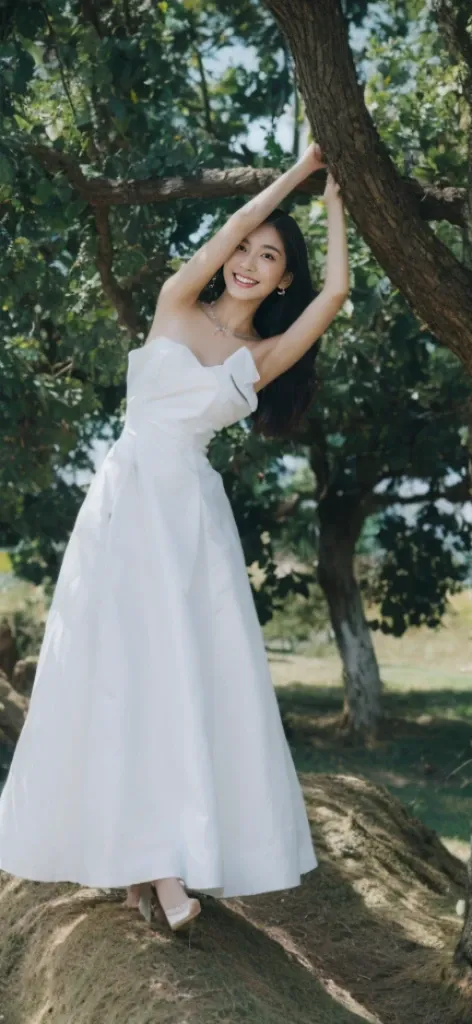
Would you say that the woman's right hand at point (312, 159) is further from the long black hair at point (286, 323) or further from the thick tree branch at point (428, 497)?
the thick tree branch at point (428, 497)

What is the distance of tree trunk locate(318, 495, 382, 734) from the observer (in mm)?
11500

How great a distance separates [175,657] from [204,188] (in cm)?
191

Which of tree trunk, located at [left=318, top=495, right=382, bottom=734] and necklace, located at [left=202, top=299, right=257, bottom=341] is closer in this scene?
necklace, located at [left=202, top=299, right=257, bottom=341]

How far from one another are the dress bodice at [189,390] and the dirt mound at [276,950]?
4.53 ft

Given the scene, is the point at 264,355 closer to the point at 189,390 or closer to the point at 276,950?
the point at 189,390

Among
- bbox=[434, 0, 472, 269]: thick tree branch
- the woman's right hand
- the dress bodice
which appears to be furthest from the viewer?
bbox=[434, 0, 472, 269]: thick tree branch

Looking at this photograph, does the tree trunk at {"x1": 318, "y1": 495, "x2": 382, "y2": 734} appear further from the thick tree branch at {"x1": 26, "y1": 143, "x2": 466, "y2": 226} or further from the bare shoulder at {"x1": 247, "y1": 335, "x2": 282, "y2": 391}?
the bare shoulder at {"x1": 247, "y1": 335, "x2": 282, "y2": 391}

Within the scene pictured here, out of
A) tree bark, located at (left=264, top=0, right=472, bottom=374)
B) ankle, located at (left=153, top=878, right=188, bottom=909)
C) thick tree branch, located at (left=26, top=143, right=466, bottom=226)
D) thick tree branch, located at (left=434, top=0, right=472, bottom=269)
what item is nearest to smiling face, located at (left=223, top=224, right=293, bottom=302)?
tree bark, located at (left=264, top=0, right=472, bottom=374)

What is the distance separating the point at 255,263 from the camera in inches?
148

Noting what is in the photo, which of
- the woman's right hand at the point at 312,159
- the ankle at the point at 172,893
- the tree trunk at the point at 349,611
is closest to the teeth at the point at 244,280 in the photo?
the woman's right hand at the point at 312,159

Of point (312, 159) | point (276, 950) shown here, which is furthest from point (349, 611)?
point (312, 159)

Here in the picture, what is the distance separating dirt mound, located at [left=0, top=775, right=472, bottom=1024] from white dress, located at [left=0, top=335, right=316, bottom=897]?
9.4 inches

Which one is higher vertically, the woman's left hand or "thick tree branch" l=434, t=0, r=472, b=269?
"thick tree branch" l=434, t=0, r=472, b=269

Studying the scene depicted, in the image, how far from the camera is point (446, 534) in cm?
1192
